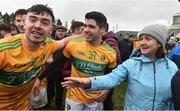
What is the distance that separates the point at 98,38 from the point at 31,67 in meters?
1.56

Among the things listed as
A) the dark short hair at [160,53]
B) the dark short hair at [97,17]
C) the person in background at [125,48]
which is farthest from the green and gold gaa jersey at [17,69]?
the person in background at [125,48]

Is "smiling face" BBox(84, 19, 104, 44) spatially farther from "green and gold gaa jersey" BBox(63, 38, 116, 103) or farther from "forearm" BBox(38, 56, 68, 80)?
"forearm" BBox(38, 56, 68, 80)

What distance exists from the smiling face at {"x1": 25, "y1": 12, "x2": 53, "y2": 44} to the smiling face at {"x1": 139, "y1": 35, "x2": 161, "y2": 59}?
44.1 inches

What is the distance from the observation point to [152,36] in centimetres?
400

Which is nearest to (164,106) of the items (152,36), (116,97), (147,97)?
(147,97)

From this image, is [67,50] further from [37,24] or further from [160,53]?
[160,53]

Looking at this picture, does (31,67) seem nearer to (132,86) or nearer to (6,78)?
(6,78)

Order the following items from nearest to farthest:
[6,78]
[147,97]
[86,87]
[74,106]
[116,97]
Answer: [86,87] → [147,97] → [6,78] → [74,106] → [116,97]

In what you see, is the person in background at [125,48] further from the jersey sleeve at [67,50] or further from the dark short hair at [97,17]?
the jersey sleeve at [67,50]

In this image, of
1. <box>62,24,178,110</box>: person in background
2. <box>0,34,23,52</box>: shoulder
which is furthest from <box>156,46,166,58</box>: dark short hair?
<box>0,34,23,52</box>: shoulder

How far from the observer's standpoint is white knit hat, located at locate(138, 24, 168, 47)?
13.1ft

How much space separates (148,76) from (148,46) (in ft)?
1.05

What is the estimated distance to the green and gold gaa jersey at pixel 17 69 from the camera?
4.07 meters

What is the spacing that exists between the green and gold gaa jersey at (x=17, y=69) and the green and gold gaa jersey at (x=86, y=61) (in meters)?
0.91
